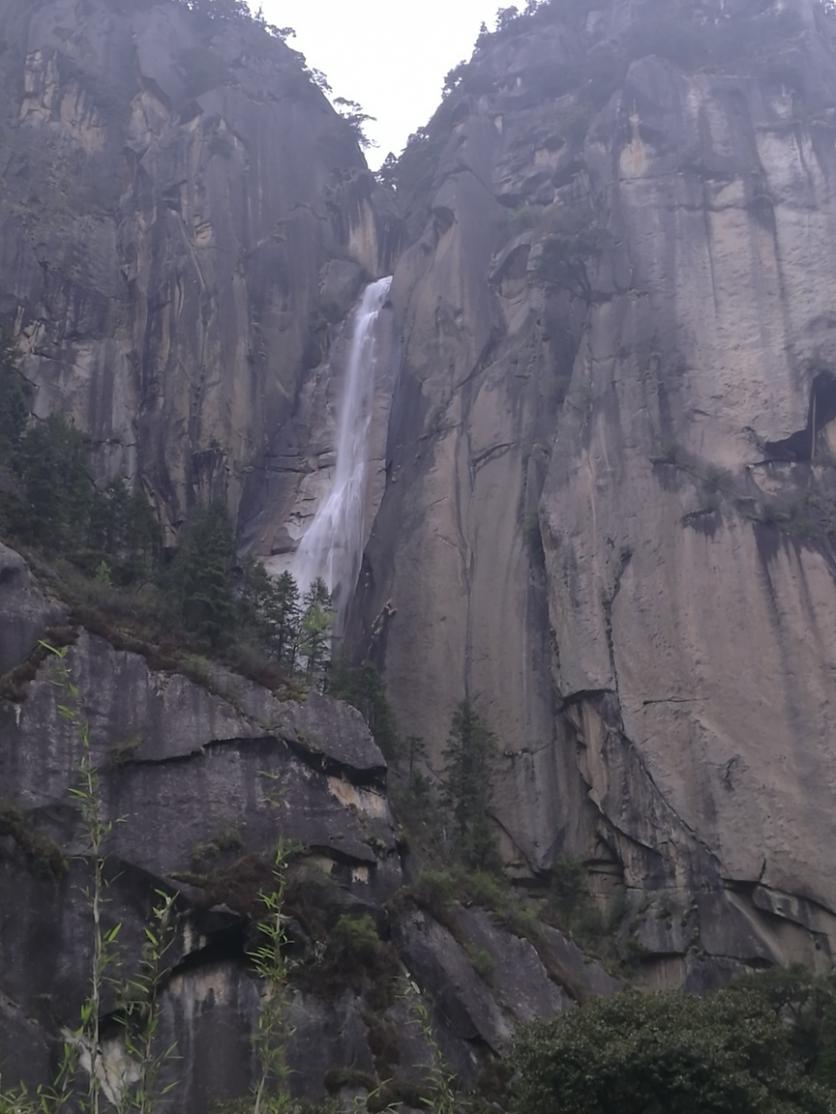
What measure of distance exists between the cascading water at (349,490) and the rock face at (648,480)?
211cm

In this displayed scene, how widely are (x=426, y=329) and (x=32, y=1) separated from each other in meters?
25.5

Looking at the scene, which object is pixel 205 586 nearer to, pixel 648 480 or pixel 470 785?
pixel 470 785

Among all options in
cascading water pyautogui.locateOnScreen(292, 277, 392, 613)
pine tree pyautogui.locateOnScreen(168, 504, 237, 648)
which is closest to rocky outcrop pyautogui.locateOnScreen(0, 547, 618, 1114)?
pine tree pyautogui.locateOnScreen(168, 504, 237, 648)

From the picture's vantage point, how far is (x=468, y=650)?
3534cm

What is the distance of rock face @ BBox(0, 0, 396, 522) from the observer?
4181cm

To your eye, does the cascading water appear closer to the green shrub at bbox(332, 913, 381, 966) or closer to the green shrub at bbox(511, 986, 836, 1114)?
the green shrub at bbox(332, 913, 381, 966)

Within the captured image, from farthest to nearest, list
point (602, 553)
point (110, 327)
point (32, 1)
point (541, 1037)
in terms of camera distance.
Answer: point (32, 1)
point (110, 327)
point (602, 553)
point (541, 1037)

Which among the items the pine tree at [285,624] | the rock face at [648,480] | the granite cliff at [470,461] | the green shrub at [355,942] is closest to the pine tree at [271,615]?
the pine tree at [285,624]

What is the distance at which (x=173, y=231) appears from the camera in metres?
45.9

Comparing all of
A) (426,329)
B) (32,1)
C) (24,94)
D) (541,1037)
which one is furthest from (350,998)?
(32,1)

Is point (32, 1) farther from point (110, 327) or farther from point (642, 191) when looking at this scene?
point (642, 191)

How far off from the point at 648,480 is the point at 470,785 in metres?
10.5

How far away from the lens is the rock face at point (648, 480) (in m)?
29.9

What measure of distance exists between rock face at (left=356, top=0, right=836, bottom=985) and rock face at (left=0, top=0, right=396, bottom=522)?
5181 millimetres
